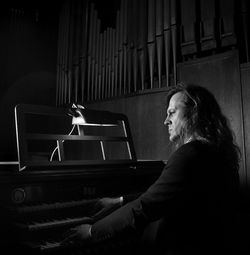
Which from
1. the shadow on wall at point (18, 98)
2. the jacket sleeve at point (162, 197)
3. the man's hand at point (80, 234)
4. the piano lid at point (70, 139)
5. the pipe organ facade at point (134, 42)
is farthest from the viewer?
the shadow on wall at point (18, 98)

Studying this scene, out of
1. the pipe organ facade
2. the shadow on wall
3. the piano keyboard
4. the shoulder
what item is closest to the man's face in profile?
the shoulder

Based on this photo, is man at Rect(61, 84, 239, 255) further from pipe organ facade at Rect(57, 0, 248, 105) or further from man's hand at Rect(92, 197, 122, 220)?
pipe organ facade at Rect(57, 0, 248, 105)

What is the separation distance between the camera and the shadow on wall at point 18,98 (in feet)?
15.4

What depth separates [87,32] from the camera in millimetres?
4672

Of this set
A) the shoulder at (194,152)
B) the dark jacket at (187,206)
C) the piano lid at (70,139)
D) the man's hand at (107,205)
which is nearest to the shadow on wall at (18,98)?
the piano lid at (70,139)

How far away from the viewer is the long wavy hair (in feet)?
6.19

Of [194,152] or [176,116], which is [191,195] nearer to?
[194,152]

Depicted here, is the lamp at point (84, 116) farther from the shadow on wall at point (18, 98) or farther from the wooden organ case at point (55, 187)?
the shadow on wall at point (18, 98)

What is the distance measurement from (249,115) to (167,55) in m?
1.15

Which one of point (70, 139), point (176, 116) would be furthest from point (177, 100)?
point (70, 139)

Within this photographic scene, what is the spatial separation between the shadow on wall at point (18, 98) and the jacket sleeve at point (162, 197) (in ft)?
11.3

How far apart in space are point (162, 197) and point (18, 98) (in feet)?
12.4

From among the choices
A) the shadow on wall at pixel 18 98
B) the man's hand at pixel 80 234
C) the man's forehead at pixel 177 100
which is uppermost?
the shadow on wall at pixel 18 98

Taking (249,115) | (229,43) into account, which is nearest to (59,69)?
(229,43)
